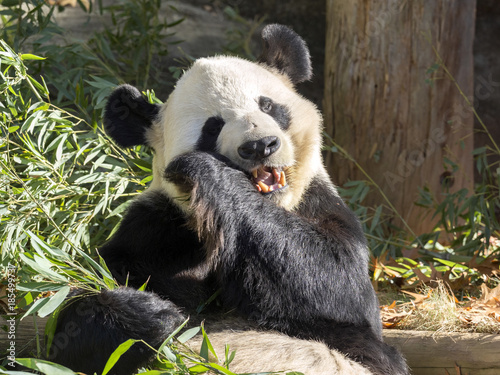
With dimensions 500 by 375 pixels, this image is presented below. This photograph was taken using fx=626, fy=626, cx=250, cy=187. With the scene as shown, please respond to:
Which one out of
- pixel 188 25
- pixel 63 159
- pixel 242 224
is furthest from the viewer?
pixel 188 25

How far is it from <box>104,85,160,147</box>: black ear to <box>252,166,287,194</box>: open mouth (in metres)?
0.85

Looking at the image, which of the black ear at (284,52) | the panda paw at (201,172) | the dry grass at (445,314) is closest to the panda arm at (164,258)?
the panda paw at (201,172)

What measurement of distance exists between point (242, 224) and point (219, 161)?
314mm

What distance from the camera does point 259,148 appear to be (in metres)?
2.88

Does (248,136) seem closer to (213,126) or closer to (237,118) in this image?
(237,118)

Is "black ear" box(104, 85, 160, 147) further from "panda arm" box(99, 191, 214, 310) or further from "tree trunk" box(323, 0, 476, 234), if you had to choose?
"tree trunk" box(323, 0, 476, 234)

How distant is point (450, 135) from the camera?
5.87 meters

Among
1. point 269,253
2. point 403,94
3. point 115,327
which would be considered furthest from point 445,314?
point 403,94

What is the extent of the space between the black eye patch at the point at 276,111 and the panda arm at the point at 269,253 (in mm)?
495

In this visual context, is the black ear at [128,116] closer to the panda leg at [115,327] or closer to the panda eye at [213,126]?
the panda eye at [213,126]

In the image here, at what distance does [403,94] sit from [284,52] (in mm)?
2265

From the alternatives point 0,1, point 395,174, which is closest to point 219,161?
point 395,174

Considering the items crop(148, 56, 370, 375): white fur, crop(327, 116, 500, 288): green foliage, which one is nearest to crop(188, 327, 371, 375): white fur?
crop(148, 56, 370, 375): white fur

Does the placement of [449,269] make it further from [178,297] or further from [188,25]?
[188,25]
